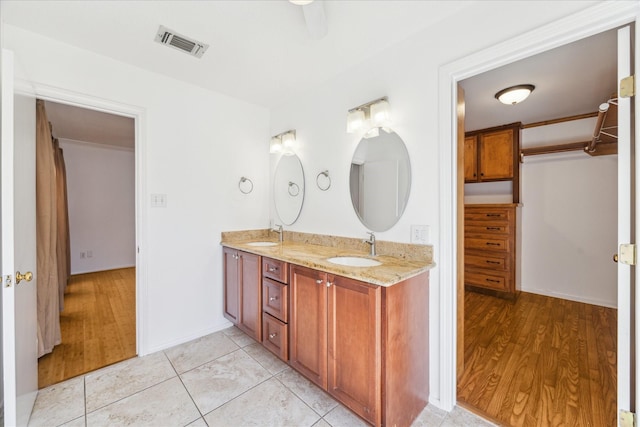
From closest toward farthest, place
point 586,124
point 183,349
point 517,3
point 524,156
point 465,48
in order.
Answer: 1. point 517,3
2. point 465,48
3. point 183,349
4. point 586,124
5. point 524,156

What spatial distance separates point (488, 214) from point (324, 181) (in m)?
2.43

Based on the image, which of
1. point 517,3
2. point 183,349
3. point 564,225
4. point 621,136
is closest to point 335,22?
point 517,3

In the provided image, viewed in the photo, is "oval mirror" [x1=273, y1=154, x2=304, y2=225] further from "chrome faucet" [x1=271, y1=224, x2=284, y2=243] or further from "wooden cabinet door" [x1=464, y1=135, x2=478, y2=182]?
"wooden cabinet door" [x1=464, y1=135, x2=478, y2=182]

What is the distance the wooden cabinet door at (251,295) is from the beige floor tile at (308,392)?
1.28 ft

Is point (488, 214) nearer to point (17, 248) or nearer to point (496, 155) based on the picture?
point (496, 155)

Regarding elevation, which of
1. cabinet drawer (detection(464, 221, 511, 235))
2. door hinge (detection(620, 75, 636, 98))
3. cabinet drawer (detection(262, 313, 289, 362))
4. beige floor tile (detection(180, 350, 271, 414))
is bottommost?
beige floor tile (detection(180, 350, 271, 414))

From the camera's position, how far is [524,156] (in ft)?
11.7

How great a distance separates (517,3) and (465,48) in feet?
0.89

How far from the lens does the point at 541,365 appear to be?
78.6 inches

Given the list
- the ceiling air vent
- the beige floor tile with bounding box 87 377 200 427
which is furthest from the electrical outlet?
the ceiling air vent

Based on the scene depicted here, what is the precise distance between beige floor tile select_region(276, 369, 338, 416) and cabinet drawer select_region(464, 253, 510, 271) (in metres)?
2.85

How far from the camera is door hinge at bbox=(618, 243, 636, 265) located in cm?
111

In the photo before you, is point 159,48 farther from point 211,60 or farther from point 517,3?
point 517,3

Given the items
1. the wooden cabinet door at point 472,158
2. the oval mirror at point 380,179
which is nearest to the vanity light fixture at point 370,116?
the oval mirror at point 380,179
